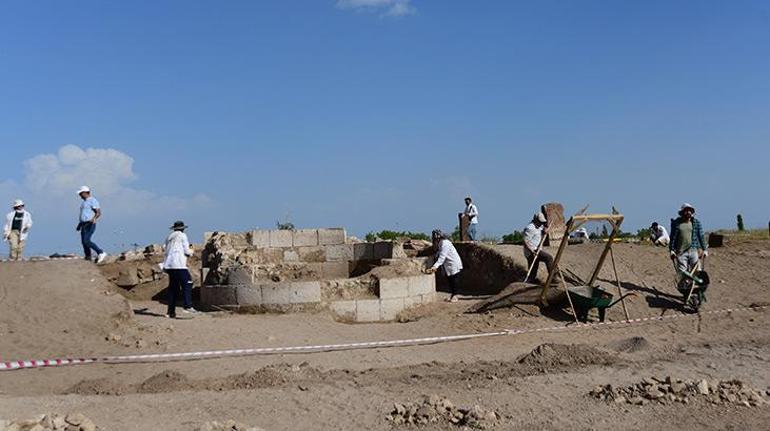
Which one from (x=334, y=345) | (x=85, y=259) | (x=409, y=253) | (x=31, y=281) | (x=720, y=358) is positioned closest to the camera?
→ (x=720, y=358)

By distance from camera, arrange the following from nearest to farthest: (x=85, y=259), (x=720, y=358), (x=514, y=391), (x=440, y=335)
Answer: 1. (x=514, y=391)
2. (x=720, y=358)
3. (x=440, y=335)
4. (x=85, y=259)

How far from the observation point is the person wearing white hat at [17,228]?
14.8 metres

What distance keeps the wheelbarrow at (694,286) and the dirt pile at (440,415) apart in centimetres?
713

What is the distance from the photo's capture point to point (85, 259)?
14766 mm

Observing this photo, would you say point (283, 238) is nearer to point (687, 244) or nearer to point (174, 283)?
point (174, 283)

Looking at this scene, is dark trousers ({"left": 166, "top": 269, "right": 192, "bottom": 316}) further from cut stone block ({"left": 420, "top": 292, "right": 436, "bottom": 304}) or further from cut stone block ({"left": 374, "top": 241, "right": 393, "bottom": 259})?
cut stone block ({"left": 374, "top": 241, "right": 393, "bottom": 259})

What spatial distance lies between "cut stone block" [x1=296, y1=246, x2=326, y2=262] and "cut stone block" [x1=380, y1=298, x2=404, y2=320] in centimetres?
332

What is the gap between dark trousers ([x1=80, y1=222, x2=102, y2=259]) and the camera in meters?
14.5

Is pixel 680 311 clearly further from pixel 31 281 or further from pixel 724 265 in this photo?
pixel 31 281

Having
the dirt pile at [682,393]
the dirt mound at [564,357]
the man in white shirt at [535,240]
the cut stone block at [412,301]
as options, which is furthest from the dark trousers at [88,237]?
the dirt pile at [682,393]

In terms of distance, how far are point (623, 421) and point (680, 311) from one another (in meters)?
6.71

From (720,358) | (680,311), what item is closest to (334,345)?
(720,358)

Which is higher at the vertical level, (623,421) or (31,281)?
(31,281)

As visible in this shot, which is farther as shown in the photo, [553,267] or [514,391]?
[553,267]
